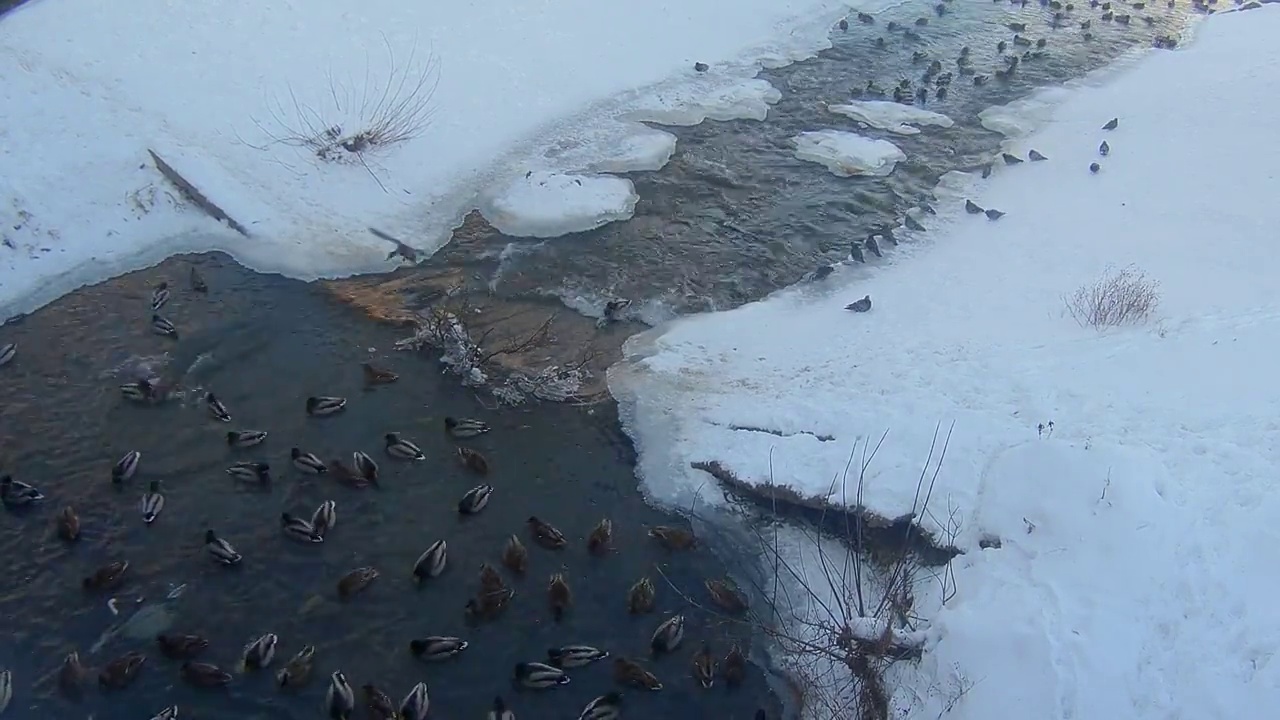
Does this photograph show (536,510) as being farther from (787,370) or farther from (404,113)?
(404,113)

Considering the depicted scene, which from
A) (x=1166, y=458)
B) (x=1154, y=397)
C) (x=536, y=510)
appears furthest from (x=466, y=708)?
(x=1154, y=397)

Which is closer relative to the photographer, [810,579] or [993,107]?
[810,579]

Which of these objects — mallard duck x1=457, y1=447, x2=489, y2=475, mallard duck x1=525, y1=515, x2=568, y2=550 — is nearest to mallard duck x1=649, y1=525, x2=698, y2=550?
mallard duck x1=525, y1=515, x2=568, y2=550

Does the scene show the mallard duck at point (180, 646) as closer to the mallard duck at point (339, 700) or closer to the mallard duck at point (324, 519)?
the mallard duck at point (339, 700)

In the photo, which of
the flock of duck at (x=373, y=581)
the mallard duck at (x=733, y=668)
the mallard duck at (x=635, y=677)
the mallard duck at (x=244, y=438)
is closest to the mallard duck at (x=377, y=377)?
the flock of duck at (x=373, y=581)

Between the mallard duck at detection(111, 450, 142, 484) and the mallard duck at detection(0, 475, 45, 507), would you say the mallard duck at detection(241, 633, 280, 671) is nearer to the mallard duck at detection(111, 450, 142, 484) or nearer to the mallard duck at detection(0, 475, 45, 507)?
the mallard duck at detection(111, 450, 142, 484)

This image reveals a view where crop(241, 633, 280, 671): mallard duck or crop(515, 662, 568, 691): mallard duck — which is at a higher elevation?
crop(241, 633, 280, 671): mallard duck
